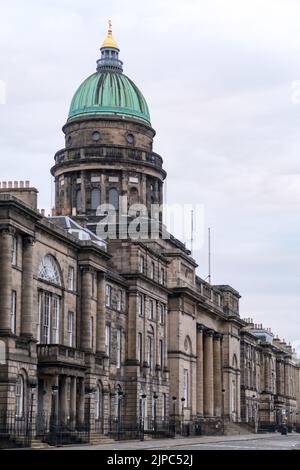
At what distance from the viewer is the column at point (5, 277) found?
5656cm

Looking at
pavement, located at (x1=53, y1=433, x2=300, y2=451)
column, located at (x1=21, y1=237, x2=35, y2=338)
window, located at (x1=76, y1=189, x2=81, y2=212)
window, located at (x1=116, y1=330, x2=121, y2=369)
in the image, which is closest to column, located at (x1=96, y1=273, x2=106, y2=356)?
window, located at (x1=116, y1=330, x2=121, y2=369)

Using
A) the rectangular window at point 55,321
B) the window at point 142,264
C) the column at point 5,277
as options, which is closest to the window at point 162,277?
the window at point 142,264

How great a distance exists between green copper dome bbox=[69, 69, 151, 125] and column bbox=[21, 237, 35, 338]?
47.2 metres

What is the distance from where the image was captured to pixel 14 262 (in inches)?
2312

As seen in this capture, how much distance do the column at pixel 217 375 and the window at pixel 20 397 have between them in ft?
194

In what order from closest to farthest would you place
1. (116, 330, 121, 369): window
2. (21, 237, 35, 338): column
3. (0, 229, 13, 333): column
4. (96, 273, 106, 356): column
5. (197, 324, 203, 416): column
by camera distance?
(0, 229, 13, 333): column, (21, 237, 35, 338): column, (96, 273, 106, 356): column, (116, 330, 121, 369): window, (197, 324, 203, 416): column

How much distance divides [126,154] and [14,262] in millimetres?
47232

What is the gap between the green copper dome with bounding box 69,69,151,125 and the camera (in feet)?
345

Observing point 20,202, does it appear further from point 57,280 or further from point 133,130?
point 133,130

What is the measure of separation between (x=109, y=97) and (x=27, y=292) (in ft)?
161

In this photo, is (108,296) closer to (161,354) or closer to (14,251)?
(161,354)

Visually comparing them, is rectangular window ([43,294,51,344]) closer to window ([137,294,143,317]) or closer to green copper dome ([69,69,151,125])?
window ([137,294,143,317])

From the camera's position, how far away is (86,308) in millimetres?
70562

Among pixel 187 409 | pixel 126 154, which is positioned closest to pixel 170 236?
pixel 126 154
